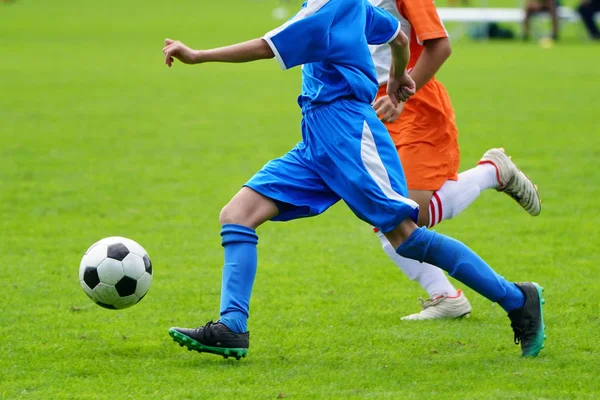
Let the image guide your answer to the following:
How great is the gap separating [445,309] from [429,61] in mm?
1306

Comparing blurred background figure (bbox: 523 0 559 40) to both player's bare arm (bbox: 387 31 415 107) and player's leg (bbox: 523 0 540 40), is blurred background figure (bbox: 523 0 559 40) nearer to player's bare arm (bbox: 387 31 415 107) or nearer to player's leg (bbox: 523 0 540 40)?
player's leg (bbox: 523 0 540 40)

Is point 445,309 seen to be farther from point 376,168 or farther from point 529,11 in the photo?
point 529,11

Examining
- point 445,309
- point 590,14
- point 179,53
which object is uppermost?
point 179,53

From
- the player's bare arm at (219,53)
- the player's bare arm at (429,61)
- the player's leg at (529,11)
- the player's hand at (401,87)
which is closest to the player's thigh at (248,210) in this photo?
the player's bare arm at (219,53)

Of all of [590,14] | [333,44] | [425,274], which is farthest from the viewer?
[590,14]

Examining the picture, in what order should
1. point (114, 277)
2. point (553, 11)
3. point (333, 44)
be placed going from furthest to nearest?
point (553, 11)
point (114, 277)
point (333, 44)

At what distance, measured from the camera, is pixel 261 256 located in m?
7.14

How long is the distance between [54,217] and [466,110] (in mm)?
7697

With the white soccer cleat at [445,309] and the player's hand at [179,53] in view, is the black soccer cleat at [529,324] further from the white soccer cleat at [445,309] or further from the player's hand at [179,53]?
the player's hand at [179,53]

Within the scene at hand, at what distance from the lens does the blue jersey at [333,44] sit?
4.32 metres

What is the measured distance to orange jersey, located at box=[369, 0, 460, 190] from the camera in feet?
17.7

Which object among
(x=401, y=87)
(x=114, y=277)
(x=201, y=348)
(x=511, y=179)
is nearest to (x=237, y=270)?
(x=201, y=348)

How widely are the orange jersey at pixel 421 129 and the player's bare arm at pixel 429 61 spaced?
0.09 metres

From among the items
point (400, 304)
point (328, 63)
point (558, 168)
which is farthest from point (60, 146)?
point (328, 63)
